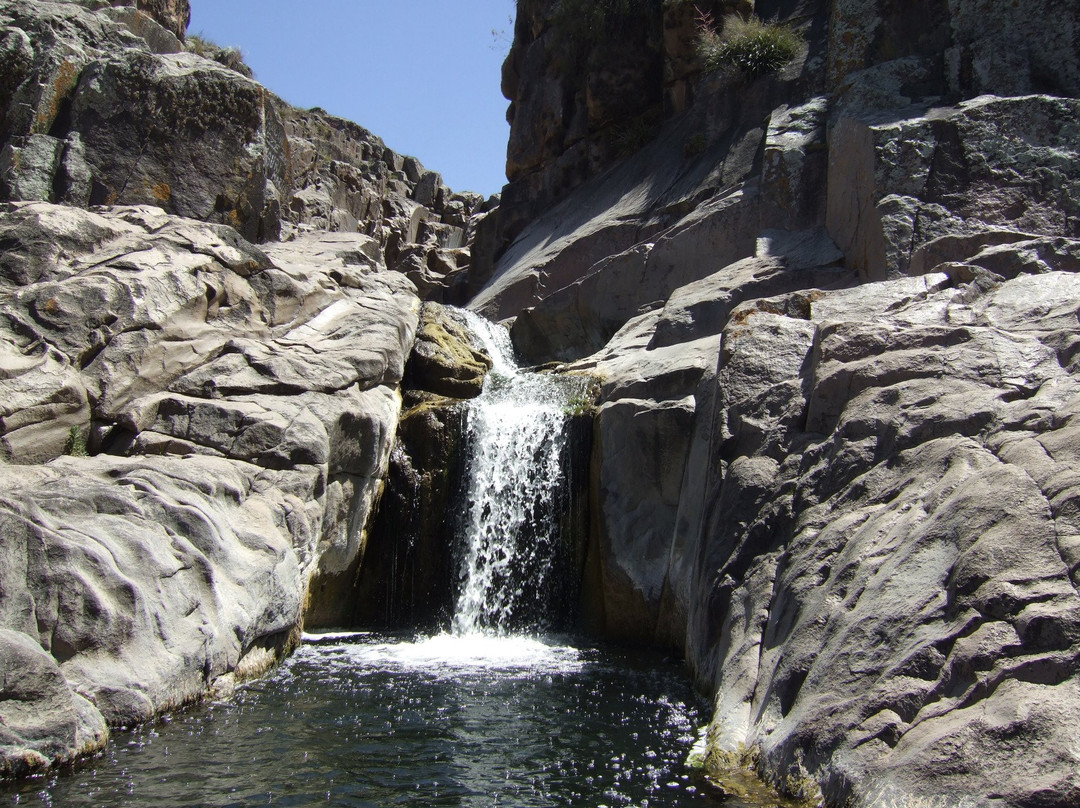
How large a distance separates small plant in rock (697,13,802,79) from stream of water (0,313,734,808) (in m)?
9.68

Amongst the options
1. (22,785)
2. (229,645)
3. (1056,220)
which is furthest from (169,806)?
(1056,220)

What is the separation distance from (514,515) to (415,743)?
17.9ft

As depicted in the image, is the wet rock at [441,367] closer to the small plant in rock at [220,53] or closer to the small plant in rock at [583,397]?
the small plant in rock at [583,397]

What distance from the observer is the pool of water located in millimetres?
5629

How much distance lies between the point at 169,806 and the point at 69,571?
2184mm

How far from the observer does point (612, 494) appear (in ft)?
37.2

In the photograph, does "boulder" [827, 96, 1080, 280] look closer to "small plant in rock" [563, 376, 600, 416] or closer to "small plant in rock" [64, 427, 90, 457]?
"small plant in rock" [563, 376, 600, 416]

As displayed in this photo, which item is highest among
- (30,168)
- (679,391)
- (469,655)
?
(30,168)

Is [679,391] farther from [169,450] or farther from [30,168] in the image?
[30,168]

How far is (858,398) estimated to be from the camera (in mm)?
7465

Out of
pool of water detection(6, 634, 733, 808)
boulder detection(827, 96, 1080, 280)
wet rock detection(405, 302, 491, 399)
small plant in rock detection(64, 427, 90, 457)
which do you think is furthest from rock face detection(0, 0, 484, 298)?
boulder detection(827, 96, 1080, 280)

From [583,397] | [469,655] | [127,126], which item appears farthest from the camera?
[127,126]

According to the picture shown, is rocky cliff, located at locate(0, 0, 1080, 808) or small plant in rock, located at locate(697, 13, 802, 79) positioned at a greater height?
small plant in rock, located at locate(697, 13, 802, 79)

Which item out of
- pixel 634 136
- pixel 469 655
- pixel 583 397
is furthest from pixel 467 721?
pixel 634 136
